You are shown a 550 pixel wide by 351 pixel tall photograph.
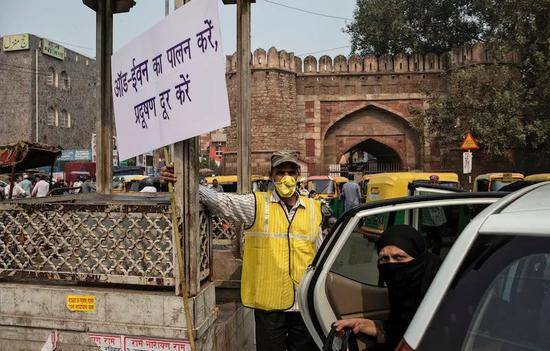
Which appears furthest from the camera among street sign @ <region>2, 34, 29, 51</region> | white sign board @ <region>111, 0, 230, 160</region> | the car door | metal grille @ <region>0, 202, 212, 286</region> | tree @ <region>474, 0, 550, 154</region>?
street sign @ <region>2, 34, 29, 51</region>

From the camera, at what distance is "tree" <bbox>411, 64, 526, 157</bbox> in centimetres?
1811

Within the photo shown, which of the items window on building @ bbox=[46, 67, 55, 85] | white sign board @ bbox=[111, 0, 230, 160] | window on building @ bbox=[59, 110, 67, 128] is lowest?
white sign board @ bbox=[111, 0, 230, 160]

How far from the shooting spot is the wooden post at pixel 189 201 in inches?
117

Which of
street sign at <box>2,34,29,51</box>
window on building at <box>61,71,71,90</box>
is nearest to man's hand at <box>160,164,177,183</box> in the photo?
street sign at <box>2,34,29,51</box>

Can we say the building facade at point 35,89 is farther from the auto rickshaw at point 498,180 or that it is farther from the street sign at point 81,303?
the street sign at point 81,303

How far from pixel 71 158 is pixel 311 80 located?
19.0 metres

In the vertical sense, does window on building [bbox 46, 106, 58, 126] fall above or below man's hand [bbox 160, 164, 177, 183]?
above

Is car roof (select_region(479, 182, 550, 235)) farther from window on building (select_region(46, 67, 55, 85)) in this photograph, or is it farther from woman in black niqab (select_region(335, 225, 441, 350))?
window on building (select_region(46, 67, 55, 85))

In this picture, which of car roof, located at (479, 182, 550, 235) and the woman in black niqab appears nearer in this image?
car roof, located at (479, 182, 550, 235)

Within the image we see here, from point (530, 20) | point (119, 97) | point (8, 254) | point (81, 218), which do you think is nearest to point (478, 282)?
point (119, 97)

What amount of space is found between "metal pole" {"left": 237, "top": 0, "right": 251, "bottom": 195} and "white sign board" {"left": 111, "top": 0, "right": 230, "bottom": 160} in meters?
1.82

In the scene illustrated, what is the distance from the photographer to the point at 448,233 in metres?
4.85

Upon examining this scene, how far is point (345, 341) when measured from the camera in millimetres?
2018

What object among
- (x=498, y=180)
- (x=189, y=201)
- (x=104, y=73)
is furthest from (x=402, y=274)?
(x=498, y=180)
